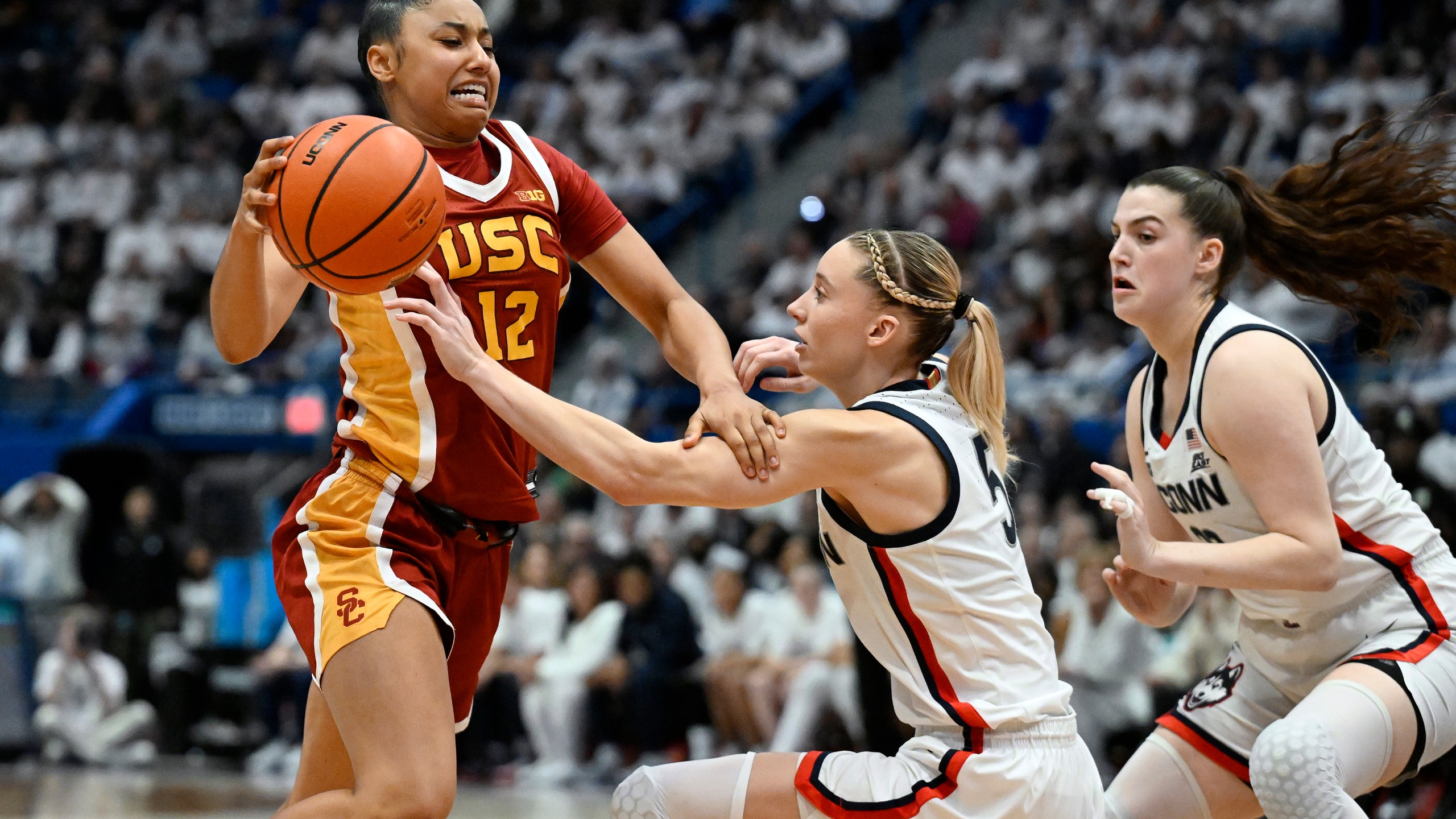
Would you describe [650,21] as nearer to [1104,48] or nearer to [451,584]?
[1104,48]

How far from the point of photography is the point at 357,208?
3109 mm

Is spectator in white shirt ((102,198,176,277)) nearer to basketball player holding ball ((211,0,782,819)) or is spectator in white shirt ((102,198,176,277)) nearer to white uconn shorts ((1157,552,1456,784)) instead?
basketball player holding ball ((211,0,782,819))

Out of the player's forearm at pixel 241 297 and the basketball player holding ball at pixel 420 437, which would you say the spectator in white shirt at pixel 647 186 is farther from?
the player's forearm at pixel 241 297

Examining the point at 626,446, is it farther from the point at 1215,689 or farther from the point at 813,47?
the point at 813,47

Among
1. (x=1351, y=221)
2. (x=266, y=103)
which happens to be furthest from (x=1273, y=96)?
(x=266, y=103)

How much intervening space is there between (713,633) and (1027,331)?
3.40 m

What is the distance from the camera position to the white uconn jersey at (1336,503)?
11.9 ft

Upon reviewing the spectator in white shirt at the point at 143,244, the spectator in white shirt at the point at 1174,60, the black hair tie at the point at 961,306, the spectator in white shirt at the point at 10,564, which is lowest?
the spectator in white shirt at the point at 10,564

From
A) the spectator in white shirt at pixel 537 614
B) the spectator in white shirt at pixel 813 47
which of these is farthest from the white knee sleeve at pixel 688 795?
the spectator in white shirt at pixel 813 47

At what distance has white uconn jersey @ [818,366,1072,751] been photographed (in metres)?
3.09

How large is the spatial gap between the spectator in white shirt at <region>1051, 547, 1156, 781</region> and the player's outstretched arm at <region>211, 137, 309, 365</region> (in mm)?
5378

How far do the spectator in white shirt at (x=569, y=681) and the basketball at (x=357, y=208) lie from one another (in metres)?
6.63

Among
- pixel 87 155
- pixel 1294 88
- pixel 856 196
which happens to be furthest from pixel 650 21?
pixel 1294 88

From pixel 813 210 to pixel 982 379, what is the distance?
1114cm
